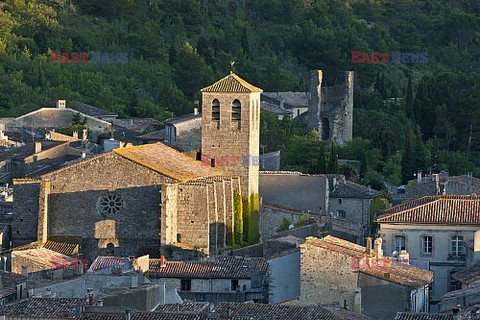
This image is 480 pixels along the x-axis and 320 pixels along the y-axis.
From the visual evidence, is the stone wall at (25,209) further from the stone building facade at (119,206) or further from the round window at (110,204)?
the round window at (110,204)

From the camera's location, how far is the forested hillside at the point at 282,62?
77.8 meters

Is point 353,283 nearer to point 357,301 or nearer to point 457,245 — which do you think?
point 357,301

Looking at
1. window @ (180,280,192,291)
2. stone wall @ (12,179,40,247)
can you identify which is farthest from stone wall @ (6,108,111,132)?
window @ (180,280,192,291)

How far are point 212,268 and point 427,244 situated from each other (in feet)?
18.3

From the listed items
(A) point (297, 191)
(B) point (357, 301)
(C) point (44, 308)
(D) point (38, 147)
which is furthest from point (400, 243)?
(D) point (38, 147)

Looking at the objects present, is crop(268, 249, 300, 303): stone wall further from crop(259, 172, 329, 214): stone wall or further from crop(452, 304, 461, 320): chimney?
crop(259, 172, 329, 214): stone wall

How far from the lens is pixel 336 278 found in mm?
43094

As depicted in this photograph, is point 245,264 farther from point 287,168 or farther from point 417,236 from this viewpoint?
point 287,168

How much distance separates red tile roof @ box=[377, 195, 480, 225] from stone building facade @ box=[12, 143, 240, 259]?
18.2 feet

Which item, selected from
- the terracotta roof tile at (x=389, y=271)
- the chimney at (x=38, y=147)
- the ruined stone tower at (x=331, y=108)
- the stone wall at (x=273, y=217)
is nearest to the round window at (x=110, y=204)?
the stone wall at (x=273, y=217)

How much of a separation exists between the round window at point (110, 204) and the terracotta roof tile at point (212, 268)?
7044mm

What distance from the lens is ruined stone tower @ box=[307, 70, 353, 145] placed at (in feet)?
271

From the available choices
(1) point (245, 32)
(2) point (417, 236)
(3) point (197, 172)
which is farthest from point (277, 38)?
(2) point (417, 236)

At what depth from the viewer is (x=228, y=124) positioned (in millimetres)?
58562
